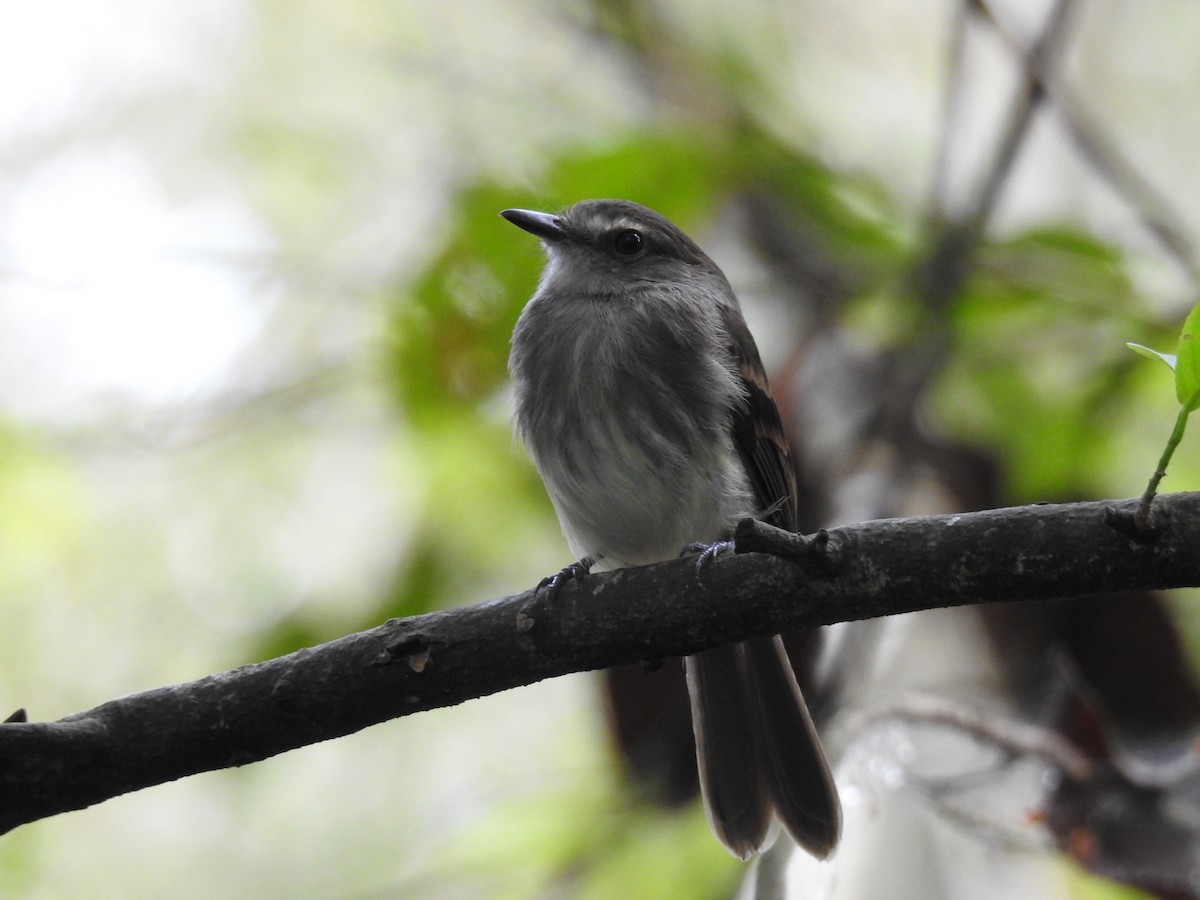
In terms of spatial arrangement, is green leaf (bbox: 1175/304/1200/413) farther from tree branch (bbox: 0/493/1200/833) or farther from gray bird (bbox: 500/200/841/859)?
gray bird (bbox: 500/200/841/859)

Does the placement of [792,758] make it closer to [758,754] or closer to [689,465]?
[758,754]

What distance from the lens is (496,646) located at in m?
1.96

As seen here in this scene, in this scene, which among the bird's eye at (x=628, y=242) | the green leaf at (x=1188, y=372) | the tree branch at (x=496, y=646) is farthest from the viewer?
the bird's eye at (x=628, y=242)

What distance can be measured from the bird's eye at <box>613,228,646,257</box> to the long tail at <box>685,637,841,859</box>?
1.12 m

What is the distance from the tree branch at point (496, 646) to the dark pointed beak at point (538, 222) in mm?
1394

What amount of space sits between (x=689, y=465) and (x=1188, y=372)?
136 cm

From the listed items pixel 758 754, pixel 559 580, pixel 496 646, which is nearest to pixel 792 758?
pixel 758 754

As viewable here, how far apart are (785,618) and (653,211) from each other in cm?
186

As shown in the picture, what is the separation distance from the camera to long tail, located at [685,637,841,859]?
8.95 feet

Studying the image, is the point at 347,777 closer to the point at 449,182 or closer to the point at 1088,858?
the point at 449,182

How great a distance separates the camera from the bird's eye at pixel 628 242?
3332mm

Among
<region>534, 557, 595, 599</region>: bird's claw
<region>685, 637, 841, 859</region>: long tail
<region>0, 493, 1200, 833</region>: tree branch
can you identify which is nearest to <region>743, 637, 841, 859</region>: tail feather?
<region>685, 637, 841, 859</region>: long tail

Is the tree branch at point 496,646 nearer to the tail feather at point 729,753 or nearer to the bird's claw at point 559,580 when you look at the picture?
the bird's claw at point 559,580

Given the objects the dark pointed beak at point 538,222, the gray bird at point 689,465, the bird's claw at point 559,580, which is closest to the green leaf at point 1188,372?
the bird's claw at point 559,580
